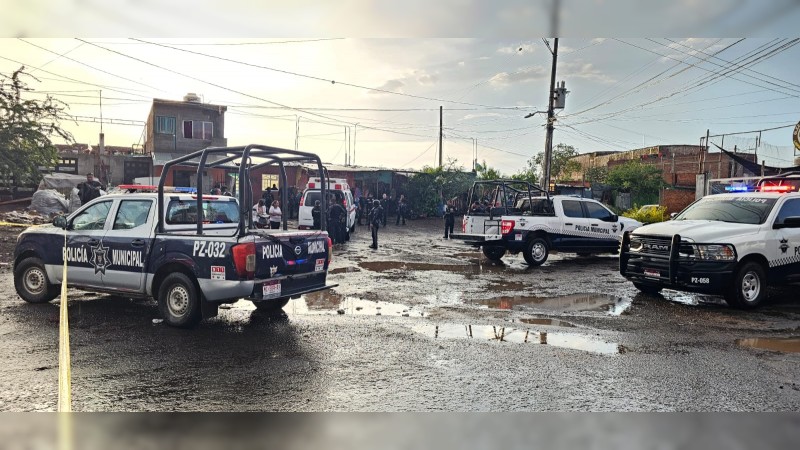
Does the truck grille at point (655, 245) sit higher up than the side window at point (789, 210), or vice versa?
the side window at point (789, 210)

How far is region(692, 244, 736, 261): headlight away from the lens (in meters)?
8.54

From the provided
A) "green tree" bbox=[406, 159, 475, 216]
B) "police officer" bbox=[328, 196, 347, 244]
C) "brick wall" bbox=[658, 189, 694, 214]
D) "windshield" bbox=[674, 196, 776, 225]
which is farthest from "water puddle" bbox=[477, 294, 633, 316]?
"brick wall" bbox=[658, 189, 694, 214]

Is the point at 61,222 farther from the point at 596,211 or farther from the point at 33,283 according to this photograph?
the point at 596,211

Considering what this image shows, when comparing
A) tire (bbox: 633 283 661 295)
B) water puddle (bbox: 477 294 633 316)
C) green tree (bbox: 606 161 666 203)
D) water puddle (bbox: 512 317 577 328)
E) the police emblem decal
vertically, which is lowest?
water puddle (bbox: 477 294 633 316)

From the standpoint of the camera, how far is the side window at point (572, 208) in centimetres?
1425

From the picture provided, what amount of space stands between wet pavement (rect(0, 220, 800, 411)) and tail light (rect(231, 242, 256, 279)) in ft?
2.71

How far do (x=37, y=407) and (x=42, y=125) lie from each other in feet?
66.7

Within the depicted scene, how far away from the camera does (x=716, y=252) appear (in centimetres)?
859

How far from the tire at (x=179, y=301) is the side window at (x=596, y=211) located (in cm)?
1084

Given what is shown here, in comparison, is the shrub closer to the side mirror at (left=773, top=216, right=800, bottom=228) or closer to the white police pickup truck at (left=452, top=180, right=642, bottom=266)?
the white police pickup truck at (left=452, top=180, right=642, bottom=266)

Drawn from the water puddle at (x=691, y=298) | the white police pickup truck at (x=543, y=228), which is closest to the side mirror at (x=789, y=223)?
the water puddle at (x=691, y=298)

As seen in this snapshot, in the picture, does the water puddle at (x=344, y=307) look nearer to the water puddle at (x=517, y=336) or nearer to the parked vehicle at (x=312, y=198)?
the water puddle at (x=517, y=336)

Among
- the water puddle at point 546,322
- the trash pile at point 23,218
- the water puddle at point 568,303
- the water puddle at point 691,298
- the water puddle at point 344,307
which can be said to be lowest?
the water puddle at point 344,307

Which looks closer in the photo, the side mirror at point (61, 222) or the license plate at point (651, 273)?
the side mirror at point (61, 222)
